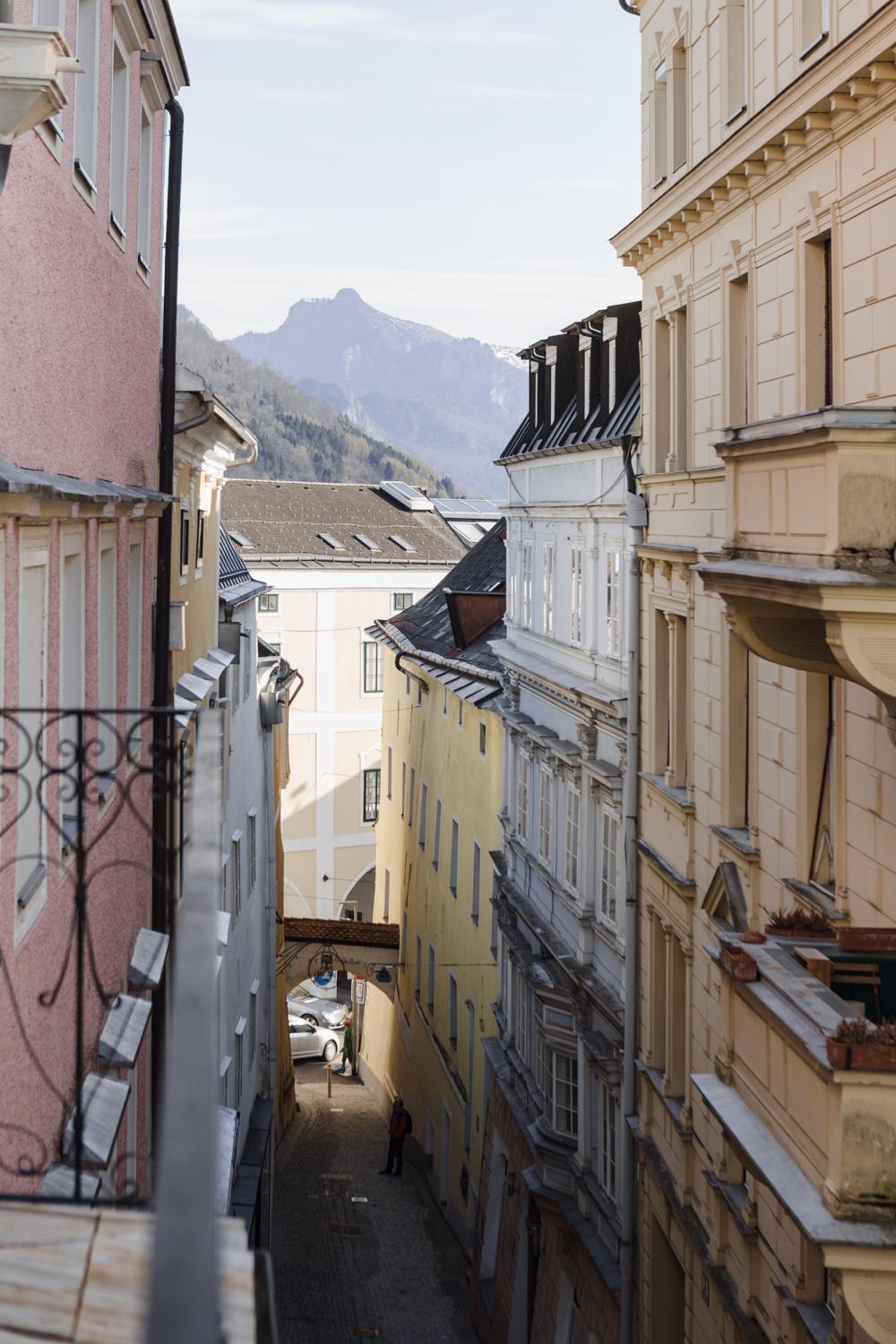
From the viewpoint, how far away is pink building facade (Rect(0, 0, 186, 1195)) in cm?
772

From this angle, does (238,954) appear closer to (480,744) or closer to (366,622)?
(480,744)

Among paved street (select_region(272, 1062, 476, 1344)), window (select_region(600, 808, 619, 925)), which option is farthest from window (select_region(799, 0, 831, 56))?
paved street (select_region(272, 1062, 476, 1344))

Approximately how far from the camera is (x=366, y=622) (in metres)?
53.2

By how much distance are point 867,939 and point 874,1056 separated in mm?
1875

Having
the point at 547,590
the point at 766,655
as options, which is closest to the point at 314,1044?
the point at 547,590

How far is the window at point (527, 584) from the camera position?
80.6 ft

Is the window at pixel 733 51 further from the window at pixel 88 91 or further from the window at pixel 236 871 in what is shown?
the window at pixel 236 871

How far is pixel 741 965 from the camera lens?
9.04m

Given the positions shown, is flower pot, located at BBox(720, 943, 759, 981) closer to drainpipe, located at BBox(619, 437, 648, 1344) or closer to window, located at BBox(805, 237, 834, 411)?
window, located at BBox(805, 237, 834, 411)

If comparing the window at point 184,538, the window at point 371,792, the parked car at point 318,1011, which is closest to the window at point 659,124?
the window at point 184,538

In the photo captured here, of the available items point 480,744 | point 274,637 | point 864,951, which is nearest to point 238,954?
point 480,744

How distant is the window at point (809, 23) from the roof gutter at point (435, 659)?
15.5 m

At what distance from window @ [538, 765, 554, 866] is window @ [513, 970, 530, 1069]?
75.1 inches

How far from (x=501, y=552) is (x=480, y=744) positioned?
8.02 metres
